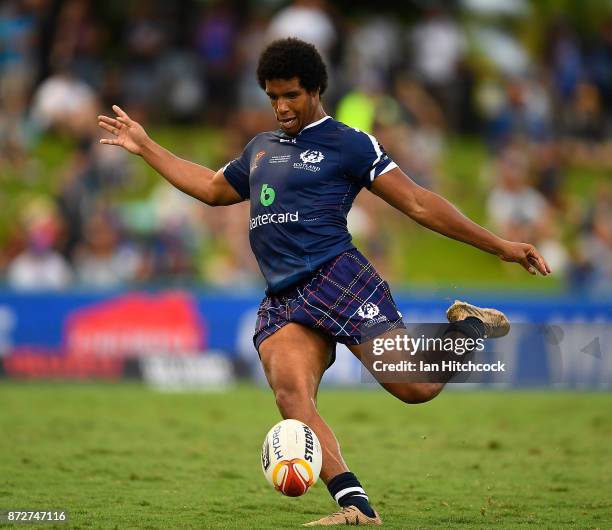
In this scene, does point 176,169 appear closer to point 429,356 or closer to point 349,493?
point 429,356

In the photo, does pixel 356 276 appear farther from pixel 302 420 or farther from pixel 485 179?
pixel 485 179

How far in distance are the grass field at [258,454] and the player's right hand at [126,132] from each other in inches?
86.1

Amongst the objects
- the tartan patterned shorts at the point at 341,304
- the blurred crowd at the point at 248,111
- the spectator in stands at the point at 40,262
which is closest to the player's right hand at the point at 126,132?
the tartan patterned shorts at the point at 341,304

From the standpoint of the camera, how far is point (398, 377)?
7.11 m

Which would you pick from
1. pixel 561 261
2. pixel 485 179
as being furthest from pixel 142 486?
pixel 485 179

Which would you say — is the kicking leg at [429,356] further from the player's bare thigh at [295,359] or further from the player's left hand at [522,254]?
the player's left hand at [522,254]

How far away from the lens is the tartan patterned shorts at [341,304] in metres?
7.04

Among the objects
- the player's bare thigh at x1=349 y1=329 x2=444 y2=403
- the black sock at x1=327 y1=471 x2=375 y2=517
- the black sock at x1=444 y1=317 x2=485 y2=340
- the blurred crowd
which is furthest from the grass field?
the blurred crowd

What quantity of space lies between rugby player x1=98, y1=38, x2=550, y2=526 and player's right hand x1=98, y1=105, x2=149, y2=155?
3.11 feet

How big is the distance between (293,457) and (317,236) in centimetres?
126

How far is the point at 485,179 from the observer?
2047cm

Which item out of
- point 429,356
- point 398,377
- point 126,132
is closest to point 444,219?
point 429,356

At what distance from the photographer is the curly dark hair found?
6984mm

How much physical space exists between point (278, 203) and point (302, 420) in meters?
1.22
